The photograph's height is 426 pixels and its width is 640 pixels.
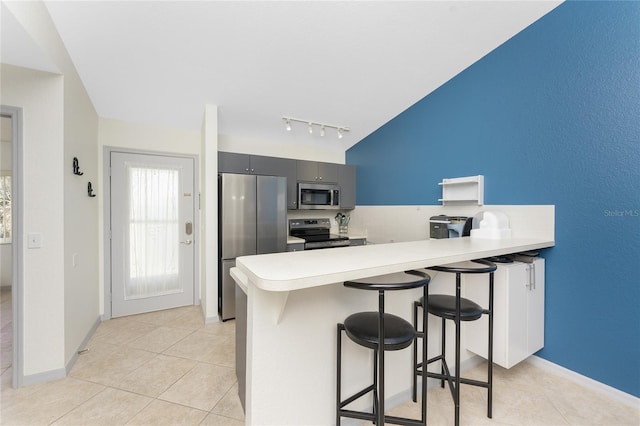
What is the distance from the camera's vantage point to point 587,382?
1.99 meters

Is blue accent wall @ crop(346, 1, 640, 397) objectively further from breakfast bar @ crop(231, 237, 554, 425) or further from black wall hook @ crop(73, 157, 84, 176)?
black wall hook @ crop(73, 157, 84, 176)

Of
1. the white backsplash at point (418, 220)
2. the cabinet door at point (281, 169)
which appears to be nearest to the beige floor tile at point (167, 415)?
the cabinet door at point (281, 169)

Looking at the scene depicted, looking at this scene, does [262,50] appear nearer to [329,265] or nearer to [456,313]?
[329,265]

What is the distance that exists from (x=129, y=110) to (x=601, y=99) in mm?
4379

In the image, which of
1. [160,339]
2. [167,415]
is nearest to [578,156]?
[167,415]

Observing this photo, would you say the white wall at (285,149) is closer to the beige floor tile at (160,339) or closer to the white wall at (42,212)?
the white wall at (42,212)

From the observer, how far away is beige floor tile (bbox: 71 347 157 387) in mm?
2043

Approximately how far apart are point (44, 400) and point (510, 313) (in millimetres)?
3279

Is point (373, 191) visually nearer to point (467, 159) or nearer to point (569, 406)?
point (467, 159)

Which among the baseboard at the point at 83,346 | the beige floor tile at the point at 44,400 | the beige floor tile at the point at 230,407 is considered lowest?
the beige floor tile at the point at 230,407

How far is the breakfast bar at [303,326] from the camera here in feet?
3.86

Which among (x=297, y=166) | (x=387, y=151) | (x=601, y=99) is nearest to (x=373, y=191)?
(x=387, y=151)

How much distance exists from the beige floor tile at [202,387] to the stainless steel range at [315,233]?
73.3 inches

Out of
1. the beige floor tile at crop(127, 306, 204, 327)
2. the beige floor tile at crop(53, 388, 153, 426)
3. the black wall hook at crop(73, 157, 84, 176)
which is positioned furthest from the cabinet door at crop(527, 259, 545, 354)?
the black wall hook at crop(73, 157, 84, 176)
